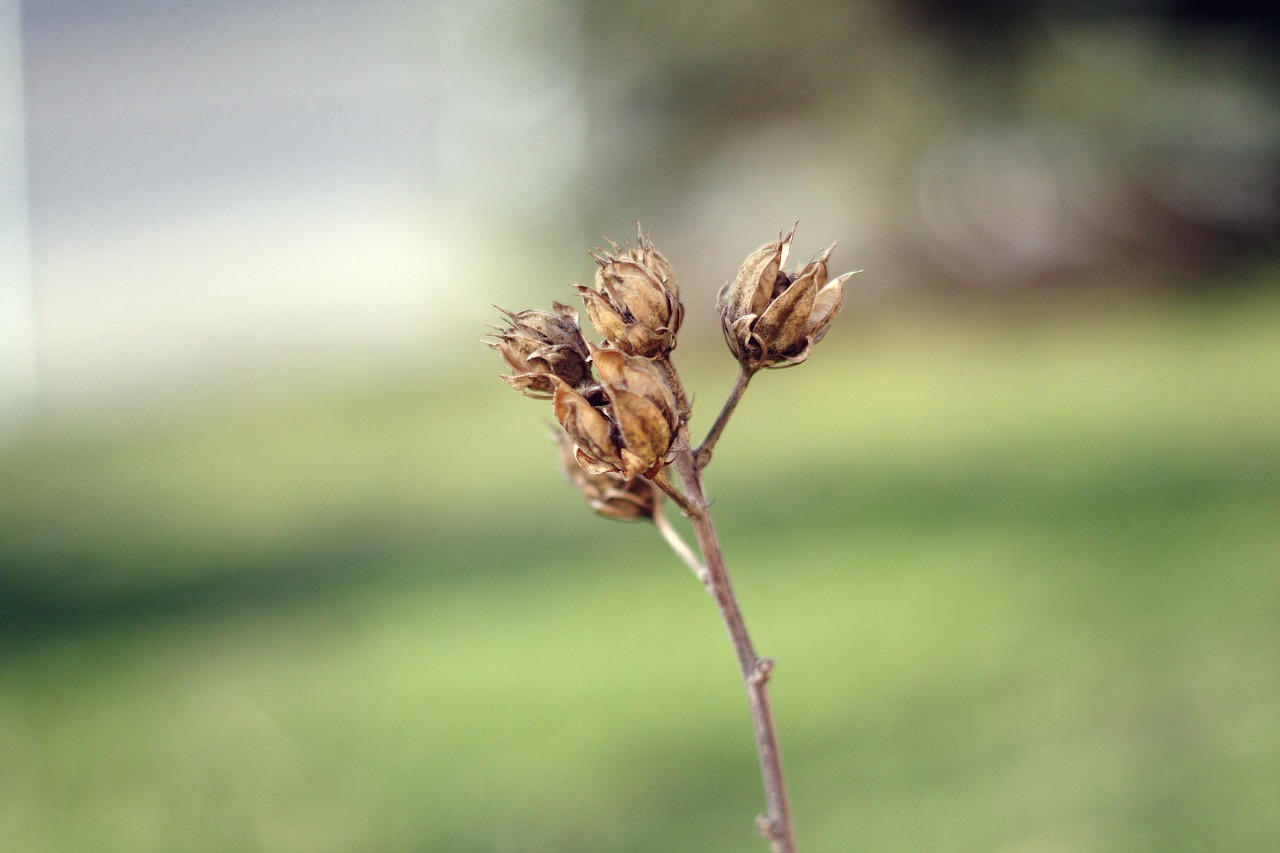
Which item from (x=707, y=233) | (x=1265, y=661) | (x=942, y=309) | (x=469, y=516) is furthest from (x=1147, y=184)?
(x=1265, y=661)

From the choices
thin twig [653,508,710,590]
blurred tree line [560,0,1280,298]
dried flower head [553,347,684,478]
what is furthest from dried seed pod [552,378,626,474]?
blurred tree line [560,0,1280,298]

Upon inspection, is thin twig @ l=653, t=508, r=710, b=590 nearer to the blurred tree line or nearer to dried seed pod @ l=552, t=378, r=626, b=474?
dried seed pod @ l=552, t=378, r=626, b=474

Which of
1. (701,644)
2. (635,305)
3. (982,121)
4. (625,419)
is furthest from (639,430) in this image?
(982,121)

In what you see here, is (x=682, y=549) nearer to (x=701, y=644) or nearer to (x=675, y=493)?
(x=675, y=493)

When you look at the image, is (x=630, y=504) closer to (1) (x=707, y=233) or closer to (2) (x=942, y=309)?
(2) (x=942, y=309)

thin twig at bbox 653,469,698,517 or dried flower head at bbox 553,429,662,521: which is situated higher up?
dried flower head at bbox 553,429,662,521

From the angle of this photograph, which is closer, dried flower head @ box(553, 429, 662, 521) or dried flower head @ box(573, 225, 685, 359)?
dried flower head @ box(573, 225, 685, 359)
